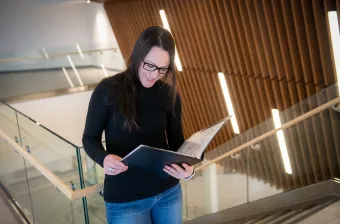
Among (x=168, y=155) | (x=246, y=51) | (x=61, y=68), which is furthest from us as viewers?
(x=61, y=68)

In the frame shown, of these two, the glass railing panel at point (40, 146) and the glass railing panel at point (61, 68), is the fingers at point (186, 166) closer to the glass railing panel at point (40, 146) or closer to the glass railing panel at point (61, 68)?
the glass railing panel at point (40, 146)

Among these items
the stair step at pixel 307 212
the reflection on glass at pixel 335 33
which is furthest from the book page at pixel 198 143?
the reflection on glass at pixel 335 33

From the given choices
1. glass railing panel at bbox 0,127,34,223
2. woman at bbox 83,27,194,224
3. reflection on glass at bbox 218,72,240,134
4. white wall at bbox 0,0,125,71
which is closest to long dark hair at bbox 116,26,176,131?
woman at bbox 83,27,194,224

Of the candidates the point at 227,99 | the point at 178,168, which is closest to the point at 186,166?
the point at 178,168

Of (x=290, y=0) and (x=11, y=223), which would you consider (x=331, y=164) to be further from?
(x=11, y=223)

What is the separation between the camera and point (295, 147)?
3.67 metres

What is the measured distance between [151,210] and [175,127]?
1.39ft

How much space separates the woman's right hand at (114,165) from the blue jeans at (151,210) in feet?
0.66

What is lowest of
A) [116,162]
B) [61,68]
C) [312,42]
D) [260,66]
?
[116,162]

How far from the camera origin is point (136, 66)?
1.44 meters

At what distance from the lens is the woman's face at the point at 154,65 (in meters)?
1.39

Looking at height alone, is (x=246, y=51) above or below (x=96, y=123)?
above

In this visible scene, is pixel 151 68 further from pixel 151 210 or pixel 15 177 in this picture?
pixel 15 177

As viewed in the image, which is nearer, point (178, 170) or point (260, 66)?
point (178, 170)
